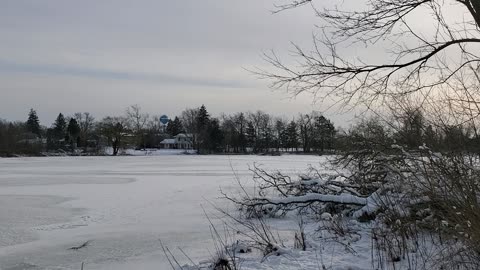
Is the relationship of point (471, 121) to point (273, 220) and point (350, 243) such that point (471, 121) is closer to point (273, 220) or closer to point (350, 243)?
point (350, 243)

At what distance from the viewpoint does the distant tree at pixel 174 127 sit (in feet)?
381

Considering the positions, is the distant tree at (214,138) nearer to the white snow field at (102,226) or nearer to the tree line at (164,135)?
the tree line at (164,135)

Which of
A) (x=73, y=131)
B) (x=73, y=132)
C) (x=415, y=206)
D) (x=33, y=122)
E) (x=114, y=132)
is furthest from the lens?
(x=33, y=122)

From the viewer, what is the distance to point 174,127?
383ft

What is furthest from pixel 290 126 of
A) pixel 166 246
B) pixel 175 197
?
pixel 166 246

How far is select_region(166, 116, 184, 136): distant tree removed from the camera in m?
116

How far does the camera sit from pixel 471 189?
425 cm

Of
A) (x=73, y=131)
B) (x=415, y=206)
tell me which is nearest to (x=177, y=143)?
(x=73, y=131)

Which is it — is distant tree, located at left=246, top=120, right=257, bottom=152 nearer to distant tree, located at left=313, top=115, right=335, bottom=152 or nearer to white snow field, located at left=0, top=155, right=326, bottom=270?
distant tree, located at left=313, top=115, right=335, bottom=152

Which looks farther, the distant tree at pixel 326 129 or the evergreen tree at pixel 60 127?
the evergreen tree at pixel 60 127

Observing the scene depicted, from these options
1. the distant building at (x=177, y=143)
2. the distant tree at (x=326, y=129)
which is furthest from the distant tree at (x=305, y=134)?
the distant tree at (x=326, y=129)

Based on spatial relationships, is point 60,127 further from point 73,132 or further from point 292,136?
point 292,136

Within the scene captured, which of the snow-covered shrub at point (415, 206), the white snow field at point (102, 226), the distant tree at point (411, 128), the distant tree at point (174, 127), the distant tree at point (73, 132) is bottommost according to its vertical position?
the white snow field at point (102, 226)

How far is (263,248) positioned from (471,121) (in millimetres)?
3069
